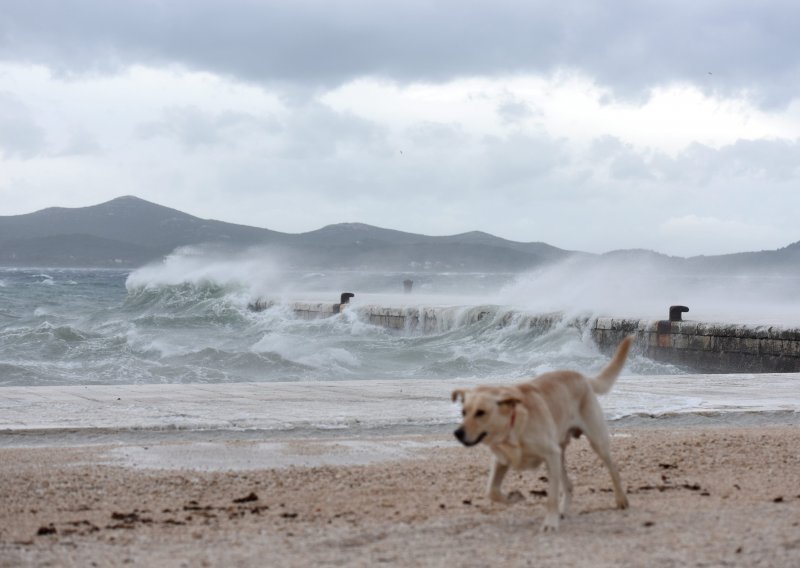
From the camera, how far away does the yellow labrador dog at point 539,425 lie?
5.05m

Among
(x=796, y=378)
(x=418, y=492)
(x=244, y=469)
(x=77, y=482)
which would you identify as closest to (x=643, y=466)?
(x=418, y=492)

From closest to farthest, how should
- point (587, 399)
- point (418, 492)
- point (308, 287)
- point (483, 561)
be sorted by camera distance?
point (483, 561), point (587, 399), point (418, 492), point (308, 287)

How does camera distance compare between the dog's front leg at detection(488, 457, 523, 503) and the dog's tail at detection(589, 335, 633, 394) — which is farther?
the dog's tail at detection(589, 335, 633, 394)

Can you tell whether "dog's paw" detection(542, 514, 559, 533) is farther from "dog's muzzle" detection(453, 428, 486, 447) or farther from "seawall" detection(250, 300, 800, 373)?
"seawall" detection(250, 300, 800, 373)

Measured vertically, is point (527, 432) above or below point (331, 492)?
above

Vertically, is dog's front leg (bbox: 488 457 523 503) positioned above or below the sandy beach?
above

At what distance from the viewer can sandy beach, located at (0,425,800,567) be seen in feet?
15.7

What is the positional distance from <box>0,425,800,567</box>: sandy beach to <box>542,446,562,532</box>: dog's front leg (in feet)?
0.33

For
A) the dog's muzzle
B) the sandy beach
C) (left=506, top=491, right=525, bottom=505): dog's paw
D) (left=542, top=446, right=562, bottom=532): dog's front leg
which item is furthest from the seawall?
the dog's muzzle

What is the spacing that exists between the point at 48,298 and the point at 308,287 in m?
13.4

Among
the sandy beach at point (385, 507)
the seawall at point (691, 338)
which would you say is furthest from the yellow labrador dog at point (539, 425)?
the seawall at point (691, 338)

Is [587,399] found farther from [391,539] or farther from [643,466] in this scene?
[643,466]

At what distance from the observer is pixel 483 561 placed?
4.64 meters

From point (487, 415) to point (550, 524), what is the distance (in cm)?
68
